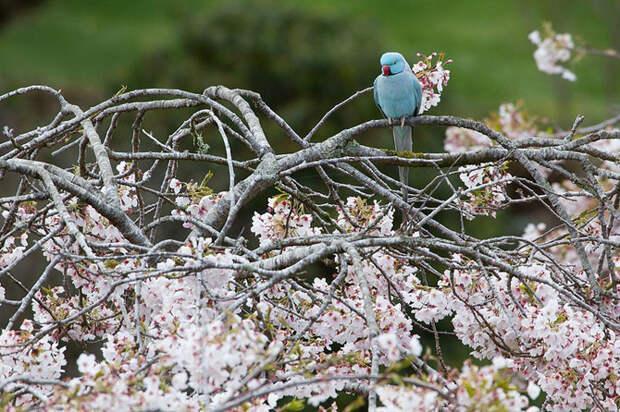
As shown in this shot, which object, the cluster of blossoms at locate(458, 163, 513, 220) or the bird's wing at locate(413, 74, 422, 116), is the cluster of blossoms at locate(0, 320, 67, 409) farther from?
the bird's wing at locate(413, 74, 422, 116)

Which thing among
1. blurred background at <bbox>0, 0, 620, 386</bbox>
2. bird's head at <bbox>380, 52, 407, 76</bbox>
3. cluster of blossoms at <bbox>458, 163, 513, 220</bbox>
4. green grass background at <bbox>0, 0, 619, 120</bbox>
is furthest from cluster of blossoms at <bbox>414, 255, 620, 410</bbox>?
green grass background at <bbox>0, 0, 619, 120</bbox>

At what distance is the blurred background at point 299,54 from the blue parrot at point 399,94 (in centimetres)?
324

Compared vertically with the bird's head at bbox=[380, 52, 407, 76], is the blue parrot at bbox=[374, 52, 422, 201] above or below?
below

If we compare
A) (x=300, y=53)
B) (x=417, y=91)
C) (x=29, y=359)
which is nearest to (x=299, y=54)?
(x=300, y=53)

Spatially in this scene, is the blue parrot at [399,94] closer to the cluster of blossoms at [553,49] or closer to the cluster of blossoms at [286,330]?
the cluster of blossoms at [286,330]

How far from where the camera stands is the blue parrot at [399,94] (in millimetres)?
3113

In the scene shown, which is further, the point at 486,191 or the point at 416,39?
the point at 416,39

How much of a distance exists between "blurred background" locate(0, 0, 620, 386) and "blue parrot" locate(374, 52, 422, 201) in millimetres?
3241

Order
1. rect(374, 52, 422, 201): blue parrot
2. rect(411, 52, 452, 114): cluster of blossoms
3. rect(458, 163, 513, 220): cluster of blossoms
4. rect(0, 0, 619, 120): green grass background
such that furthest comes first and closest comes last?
rect(0, 0, 619, 120): green grass background, rect(374, 52, 422, 201): blue parrot, rect(411, 52, 452, 114): cluster of blossoms, rect(458, 163, 513, 220): cluster of blossoms

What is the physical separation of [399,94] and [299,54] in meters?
5.28

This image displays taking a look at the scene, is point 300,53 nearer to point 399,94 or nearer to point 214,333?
point 399,94

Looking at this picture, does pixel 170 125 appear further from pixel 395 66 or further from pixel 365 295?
pixel 365 295

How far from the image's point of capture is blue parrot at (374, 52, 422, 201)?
10.2 feet

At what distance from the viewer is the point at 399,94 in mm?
3182
